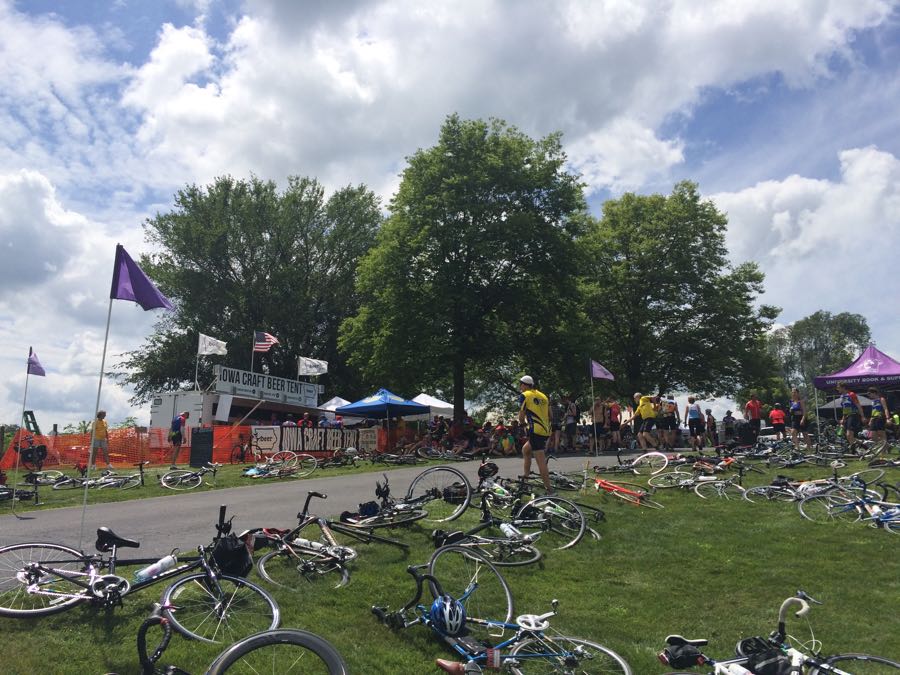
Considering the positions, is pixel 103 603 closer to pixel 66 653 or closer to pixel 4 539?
pixel 66 653

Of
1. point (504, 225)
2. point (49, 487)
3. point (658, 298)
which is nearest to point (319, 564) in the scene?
point (49, 487)

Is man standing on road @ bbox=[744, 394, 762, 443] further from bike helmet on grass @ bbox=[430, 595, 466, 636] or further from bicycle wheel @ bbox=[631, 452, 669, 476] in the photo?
bike helmet on grass @ bbox=[430, 595, 466, 636]

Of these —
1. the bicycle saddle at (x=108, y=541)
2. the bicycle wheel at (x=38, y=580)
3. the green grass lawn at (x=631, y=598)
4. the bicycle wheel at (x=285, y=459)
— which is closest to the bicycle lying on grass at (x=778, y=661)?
the green grass lawn at (x=631, y=598)

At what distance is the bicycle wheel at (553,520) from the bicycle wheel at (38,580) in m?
5.06

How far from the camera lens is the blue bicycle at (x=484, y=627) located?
493 cm

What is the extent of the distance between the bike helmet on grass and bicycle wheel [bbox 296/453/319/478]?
13.9 m

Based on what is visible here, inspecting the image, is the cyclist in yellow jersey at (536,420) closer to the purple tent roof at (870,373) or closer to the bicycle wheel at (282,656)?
the bicycle wheel at (282,656)

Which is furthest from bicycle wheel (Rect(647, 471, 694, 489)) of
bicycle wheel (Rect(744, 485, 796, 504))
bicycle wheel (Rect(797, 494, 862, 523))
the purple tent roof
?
the purple tent roof

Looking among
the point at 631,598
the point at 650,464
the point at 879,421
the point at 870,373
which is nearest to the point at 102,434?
the point at 650,464

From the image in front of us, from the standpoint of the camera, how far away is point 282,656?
3.88 metres

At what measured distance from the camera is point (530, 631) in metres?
5.25

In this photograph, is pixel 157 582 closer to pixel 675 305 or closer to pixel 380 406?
pixel 380 406

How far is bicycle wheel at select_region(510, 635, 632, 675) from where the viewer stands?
190 inches

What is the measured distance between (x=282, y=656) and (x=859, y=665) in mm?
3667
